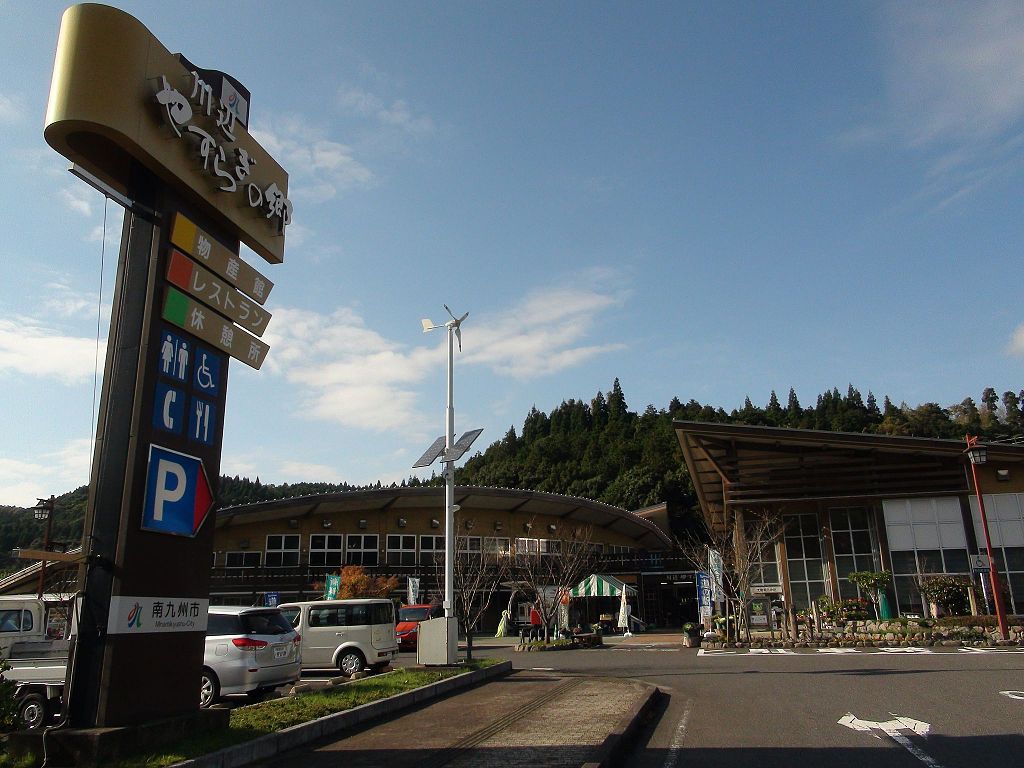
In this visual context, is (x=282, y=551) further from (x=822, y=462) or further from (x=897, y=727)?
(x=897, y=727)

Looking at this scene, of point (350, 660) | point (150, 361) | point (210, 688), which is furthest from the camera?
point (350, 660)

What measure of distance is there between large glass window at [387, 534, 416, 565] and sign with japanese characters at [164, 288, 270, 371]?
35956 mm

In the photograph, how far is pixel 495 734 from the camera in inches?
319

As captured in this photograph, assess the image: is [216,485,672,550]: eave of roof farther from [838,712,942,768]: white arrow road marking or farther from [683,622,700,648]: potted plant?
[838,712,942,768]: white arrow road marking

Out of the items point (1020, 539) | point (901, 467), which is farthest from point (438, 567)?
point (1020, 539)

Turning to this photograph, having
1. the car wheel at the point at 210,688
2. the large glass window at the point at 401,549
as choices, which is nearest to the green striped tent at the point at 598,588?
the large glass window at the point at 401,549

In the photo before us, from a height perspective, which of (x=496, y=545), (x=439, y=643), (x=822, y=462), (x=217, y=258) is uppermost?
(x=822, y=462)

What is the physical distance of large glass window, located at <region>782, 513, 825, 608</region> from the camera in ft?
94.3

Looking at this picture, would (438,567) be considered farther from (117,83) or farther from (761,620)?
→ (117,83)

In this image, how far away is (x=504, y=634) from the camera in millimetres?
38406

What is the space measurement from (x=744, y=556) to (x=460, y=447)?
12.8 metres

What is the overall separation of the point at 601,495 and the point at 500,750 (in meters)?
80.2

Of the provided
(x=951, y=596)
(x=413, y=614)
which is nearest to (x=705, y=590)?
(x=951, y=596)

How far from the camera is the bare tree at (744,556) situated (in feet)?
75.6
